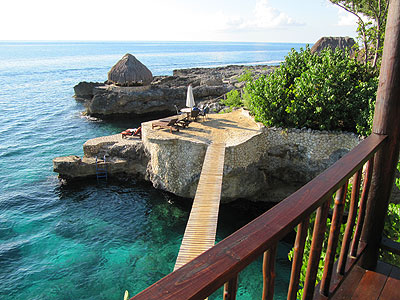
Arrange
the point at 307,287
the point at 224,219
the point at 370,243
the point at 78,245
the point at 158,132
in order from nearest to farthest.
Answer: the point at 307,287 → the point at 370,243 → the point at 78,245 → the point at 224,219 → the point at 158,132

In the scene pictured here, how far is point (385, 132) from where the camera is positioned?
90.7 inches

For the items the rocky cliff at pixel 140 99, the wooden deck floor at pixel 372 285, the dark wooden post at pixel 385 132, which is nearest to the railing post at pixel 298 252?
the wooden deck floor at pixel 372 285

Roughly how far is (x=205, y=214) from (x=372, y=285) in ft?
22.4

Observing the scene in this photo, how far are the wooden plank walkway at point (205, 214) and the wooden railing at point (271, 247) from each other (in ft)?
19.2

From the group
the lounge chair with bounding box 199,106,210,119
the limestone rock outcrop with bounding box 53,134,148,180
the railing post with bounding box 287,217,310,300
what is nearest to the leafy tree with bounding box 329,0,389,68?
the lounge chair with bounding box 199,106,210,119

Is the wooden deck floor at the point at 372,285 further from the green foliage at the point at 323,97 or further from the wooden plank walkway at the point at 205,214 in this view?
the green foliage at the point at 323,97

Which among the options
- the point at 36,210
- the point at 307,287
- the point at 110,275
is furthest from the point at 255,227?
the point at 36,210

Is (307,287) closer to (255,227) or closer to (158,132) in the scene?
(255,227)

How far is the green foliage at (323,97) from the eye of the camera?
41.0 feet

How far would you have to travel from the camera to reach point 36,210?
1471 cm

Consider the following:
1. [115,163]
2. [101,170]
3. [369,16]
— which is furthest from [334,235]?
[369,16]

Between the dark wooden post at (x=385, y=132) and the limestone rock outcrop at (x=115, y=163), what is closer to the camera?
the dark wooden post at (x=385, y=132)

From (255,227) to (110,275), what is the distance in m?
10.7

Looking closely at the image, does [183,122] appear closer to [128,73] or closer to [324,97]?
[324,97]
